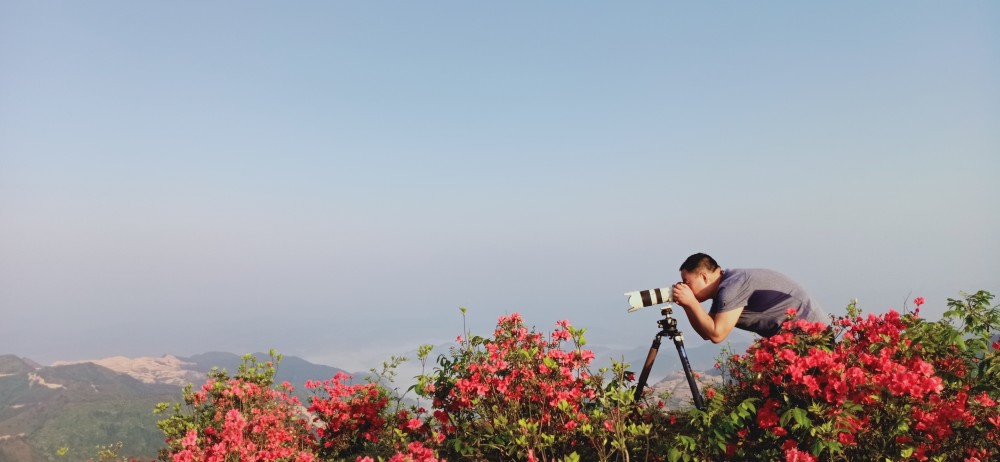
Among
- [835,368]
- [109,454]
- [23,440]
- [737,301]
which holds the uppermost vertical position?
[737,301]

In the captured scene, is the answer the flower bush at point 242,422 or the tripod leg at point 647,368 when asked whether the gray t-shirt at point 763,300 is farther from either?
the flower bush at point 242,422

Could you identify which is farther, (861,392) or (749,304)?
(749,304)

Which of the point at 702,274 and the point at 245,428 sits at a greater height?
the point at 702,274

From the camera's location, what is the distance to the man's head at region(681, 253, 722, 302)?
5.52 m

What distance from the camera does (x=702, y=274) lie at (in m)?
5.52

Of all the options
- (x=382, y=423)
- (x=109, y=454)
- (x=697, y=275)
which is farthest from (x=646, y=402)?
(x=109, y=454)

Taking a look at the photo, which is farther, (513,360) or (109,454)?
(109,454)

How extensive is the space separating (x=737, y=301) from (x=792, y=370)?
4.23ft

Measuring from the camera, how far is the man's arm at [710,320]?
4.96 meters

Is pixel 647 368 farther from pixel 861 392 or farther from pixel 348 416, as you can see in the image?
pixel 348 416

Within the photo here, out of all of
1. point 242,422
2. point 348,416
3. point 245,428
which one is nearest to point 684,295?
point 348,416

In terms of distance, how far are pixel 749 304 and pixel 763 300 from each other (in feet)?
0.46

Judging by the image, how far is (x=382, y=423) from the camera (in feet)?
24.6

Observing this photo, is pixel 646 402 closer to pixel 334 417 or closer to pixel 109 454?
pixel 334 417
